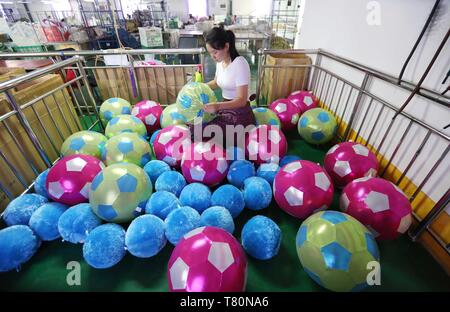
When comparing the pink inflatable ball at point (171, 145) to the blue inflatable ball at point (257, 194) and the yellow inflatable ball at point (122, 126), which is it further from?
the blue inflatable ball at point (257, 194)

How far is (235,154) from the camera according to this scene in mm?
2072

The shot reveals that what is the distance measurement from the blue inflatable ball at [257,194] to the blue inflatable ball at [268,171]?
0.16 m

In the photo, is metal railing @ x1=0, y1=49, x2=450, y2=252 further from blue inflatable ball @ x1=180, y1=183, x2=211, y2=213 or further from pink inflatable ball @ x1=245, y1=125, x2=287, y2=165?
blue inflatable ball @ x1=180, y1=183, x2=211, y2=213

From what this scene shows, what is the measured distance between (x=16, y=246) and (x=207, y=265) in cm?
124

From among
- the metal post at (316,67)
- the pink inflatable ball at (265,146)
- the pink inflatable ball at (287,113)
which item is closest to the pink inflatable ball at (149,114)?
the pink inflatable ball at (265,146)

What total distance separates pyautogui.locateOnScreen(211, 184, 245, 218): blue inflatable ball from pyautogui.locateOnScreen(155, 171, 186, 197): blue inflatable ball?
12.3 inches

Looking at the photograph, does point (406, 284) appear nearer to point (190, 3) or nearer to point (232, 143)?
point (232, 143)

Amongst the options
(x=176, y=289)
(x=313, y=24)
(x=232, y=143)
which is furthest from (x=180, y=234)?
(x=313, y=24)

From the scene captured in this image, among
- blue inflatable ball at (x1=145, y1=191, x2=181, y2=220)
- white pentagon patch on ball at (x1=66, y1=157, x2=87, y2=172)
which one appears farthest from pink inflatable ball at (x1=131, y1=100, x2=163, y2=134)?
blue inflatable ball at (x1=145, y1=191, x2=181, y2=220)

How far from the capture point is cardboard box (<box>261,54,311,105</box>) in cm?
341

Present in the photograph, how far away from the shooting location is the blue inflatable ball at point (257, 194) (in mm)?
1724

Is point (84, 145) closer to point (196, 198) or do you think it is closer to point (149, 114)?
point (149, 114)
